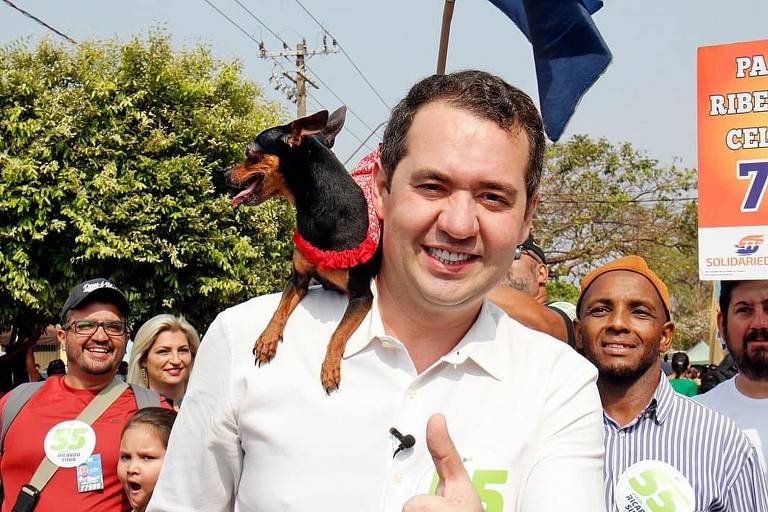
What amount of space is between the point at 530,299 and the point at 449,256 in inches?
57.4

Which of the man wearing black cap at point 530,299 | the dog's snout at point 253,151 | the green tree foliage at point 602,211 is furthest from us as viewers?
the green tree foliage at point 602,211

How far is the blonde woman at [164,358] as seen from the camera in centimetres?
573

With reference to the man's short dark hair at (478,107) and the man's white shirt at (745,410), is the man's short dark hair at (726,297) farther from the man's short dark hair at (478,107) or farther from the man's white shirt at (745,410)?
the man's short dark hair at (478,107)

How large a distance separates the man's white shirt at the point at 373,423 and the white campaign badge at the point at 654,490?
5.12 feet

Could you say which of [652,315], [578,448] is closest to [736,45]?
[652,315]

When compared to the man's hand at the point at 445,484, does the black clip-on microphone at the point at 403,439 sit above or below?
above

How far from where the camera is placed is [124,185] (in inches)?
562

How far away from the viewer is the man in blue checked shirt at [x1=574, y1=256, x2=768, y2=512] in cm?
321

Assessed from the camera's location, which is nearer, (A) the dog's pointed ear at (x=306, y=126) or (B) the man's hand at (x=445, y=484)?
(B) the man's hand at (x=445, y=484)

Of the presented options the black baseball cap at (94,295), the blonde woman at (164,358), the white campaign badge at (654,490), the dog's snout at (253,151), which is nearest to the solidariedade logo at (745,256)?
the white campaign badge at (654,490)

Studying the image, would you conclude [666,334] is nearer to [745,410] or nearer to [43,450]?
[745,410]

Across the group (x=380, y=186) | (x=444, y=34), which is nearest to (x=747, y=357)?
(x=444, y=34)

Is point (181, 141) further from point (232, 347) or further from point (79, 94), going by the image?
point (232, 347)

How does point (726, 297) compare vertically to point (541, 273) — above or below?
below
